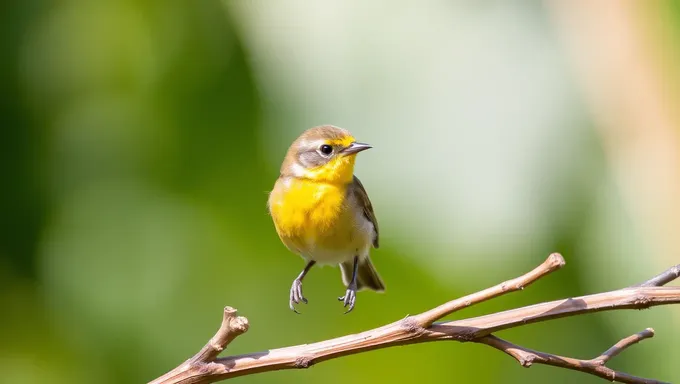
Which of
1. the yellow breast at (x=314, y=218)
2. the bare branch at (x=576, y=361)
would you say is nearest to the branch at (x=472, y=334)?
the bare branch at (x=576, y=361)

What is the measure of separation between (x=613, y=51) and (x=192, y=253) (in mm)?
2431

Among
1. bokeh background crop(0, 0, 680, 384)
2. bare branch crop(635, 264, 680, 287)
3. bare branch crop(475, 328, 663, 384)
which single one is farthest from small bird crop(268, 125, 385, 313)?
bare branch crop(635, 264, 680, 287)

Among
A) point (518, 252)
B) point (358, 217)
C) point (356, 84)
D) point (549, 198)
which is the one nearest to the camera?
point (358, 217)

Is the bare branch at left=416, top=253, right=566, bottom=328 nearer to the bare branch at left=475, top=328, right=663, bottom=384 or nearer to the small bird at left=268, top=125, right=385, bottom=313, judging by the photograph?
the bare branch at left=475, top=328, right=663, bottom=384

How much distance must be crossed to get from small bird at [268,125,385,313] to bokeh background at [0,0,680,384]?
0.42m

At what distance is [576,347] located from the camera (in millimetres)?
4375

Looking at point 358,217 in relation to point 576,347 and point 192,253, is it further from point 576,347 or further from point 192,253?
point 576,347

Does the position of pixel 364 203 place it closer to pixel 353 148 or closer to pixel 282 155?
pixel 353 148

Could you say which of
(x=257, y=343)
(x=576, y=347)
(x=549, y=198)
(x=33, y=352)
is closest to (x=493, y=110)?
(x=549, y=198)

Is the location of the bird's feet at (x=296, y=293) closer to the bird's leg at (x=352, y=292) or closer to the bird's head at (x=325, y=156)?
the bird's leg at (x=352, y=292)

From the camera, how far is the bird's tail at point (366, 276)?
3.90 m

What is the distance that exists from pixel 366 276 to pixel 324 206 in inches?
25.5

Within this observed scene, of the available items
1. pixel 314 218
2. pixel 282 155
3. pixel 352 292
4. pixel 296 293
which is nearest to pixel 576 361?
pixel 314 218

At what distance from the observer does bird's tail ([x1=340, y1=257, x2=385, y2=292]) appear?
12.8 feet
